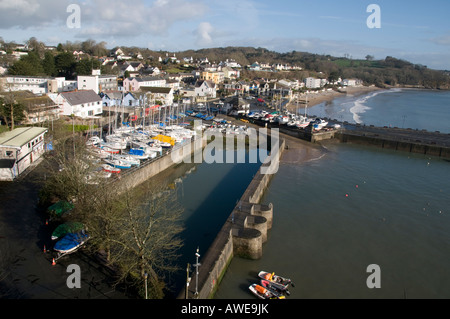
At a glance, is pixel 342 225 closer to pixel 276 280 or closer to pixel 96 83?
pixel 276 280

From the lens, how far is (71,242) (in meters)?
10.9

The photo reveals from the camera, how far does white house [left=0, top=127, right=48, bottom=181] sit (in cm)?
1600

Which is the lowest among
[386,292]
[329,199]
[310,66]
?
[386,292]

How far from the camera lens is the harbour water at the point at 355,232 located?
11.4 metres

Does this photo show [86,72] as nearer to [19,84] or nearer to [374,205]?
[19,84]

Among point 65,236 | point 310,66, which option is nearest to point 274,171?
point 65,236

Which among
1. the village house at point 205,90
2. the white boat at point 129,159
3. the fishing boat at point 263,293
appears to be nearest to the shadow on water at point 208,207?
the fishing boat at point 263,293

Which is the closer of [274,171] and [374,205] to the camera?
[374,205]

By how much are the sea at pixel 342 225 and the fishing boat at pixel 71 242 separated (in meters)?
3.59

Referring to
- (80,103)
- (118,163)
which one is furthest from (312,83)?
(118,163)

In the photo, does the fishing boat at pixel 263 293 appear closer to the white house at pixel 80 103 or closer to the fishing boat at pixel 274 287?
the fishing boat at pixel 274 287

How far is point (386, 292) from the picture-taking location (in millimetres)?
11086

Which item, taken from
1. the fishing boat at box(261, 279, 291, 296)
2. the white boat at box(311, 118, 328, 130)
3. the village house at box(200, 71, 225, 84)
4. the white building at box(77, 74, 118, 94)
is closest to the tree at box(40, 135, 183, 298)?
the fishing boat at box(261, 279, 291, 296)
